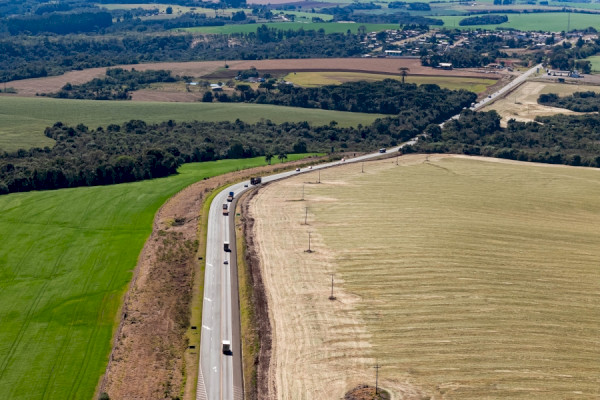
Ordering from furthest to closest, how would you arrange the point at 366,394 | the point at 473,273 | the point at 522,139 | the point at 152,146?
the point at 522,139
the point at 152,146
the point at 473,273
the point at 366,394

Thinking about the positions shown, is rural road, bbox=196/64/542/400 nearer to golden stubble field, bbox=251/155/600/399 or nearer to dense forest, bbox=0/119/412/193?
golden stubble field, bbox=251/155/600/399

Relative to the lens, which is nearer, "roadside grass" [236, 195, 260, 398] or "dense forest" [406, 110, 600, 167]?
"roadside grass" [236, 195, 260, 398]

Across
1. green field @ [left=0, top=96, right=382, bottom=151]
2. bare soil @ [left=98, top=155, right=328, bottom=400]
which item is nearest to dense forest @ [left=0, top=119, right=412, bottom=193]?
green field @ [left=0, top=96, right=382, bottom=151]

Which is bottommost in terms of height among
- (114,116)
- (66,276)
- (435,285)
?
(66,276)

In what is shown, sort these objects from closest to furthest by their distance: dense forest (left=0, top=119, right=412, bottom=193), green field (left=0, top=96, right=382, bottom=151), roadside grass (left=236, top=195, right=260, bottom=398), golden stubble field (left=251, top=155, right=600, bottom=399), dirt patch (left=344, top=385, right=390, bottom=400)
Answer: dirt patch (left=344, top=385, right=390, bottom=400), golden stubble field (left=251, top=155, right=600, bottom=399), roadside grass (left=236, top=195, right=260, bottom=398), dense forest (left=0, top=119, right=412, bottom=193), green field (left=0, top=96, right=382, bottom=151)

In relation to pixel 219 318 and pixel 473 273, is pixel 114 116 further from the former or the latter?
pixel 473 273

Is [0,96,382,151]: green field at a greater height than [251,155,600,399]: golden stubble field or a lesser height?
greater

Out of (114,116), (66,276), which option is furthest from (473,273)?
(114,116)
